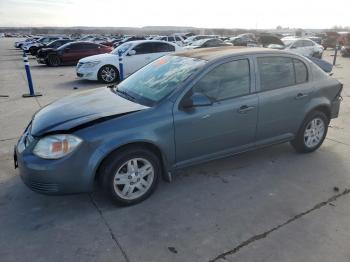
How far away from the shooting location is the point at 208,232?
3.05 meters

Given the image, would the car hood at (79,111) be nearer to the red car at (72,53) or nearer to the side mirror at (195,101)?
the side mirror at (195,101)

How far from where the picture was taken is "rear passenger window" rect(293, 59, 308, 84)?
446 cm

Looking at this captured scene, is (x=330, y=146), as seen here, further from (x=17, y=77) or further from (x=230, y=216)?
(x=17, y=77)

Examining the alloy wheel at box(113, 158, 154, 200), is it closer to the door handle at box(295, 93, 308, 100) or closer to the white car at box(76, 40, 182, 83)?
the door handle at box(295, 93, 308, 100)

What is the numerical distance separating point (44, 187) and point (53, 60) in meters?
16.5

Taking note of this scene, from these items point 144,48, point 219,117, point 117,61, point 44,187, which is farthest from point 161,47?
point 44,187

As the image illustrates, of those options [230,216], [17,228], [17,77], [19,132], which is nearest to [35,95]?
[19,132]

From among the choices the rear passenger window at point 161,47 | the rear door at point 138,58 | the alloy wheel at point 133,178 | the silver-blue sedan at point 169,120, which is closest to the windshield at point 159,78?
the silver-blue sedan at point 169,120

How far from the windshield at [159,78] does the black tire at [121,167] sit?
60 cm

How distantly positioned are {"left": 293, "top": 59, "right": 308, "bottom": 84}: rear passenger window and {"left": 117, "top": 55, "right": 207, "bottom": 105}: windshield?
1.49 meters

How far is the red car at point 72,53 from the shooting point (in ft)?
59.0

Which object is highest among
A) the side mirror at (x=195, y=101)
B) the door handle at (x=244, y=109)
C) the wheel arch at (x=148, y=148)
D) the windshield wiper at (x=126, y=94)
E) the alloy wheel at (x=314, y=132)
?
the side mirror at (x=195, y=101)

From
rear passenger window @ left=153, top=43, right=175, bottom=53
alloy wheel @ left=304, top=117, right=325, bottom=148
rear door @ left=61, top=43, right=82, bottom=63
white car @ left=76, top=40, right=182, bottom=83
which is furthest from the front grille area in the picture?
rear door @ left=61, top=43, right=82, bottom=63

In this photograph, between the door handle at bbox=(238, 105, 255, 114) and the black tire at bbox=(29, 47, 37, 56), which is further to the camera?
the black tire at bbox=(29, 47, 37, 56)
